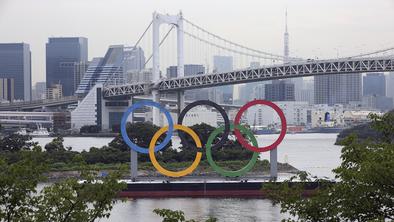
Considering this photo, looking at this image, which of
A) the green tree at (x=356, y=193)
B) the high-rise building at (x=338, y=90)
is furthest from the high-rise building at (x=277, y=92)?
the green tree at (x=356, y=193)

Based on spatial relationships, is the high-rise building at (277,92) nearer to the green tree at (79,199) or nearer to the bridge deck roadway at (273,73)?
the bridge deck roadway at (273,73)

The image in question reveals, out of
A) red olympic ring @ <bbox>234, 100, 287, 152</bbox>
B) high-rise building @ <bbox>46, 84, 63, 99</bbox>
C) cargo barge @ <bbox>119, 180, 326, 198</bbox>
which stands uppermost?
high-rise building @ <bbox>46, 84, 63, 99</bbox>

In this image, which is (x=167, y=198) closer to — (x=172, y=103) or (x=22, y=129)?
(x=22, y=129)

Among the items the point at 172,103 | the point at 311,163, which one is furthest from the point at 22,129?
the point at 311,163

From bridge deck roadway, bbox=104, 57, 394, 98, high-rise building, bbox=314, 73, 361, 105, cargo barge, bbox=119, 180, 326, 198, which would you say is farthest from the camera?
high-rise building, bbox=314, 73, 361, 105

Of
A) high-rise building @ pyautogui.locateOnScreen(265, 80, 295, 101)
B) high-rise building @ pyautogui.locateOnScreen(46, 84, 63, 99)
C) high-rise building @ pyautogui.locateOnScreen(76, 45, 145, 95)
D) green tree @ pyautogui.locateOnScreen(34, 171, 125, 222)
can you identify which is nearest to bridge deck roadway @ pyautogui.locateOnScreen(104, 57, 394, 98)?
high-rise building @ pyautogui.locateOnScreen(76, 45, 145, 95)

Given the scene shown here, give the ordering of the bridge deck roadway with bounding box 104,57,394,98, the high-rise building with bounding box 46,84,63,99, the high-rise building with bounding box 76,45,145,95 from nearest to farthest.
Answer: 1. the bridge deck roadway with bounding box 104,57,394,98
2. the high-rise building with bounding box 76,45,145,95
3. the high-rise building with bounding box 46,84,63,99

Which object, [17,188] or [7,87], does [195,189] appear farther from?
[7,87]

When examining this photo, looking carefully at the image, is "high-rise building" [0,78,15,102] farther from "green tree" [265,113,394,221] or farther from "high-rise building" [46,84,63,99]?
"green tree" [265,113,394,221]
